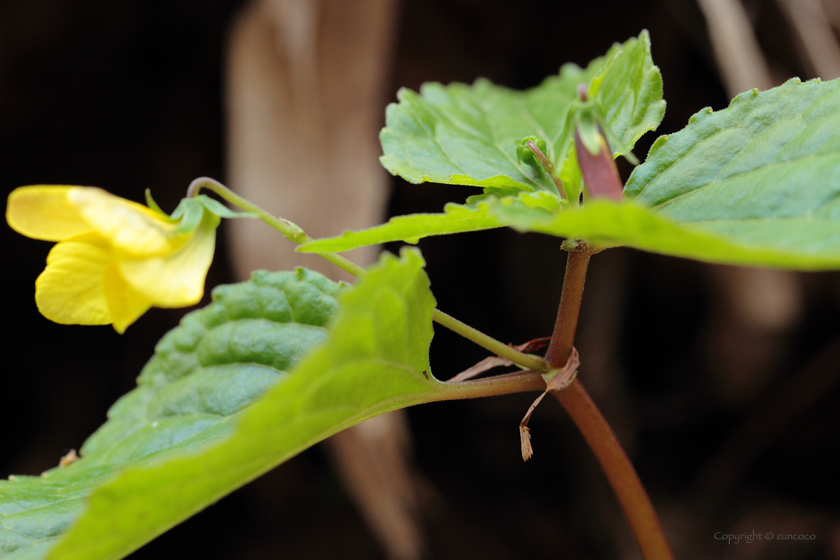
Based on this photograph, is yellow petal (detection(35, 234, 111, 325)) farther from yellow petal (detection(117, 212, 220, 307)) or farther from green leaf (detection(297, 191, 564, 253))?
green leaf (detection(297, 191, 564, 253))

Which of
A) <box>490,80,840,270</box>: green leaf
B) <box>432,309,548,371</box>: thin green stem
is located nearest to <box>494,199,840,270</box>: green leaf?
<box>490,80,840,270</box>: green leaf

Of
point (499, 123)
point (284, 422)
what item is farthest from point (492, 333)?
point (284, 422)

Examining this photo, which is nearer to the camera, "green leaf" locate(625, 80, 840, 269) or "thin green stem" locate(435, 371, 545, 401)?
"green leaf" locate(625, 80, 840, 269)

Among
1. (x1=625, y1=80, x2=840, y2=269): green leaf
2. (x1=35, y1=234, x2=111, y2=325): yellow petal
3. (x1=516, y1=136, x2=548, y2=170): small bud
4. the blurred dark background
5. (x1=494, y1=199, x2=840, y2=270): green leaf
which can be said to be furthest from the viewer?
the blurred dark background

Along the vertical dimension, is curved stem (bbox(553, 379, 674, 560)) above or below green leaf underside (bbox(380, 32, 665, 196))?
below

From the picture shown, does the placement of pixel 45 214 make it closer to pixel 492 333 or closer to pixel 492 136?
pixel 492 136

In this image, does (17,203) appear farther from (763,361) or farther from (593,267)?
(763,361)

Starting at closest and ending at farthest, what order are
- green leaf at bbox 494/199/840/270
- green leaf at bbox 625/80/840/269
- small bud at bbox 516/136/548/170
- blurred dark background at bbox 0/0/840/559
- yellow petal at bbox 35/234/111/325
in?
green leaf at bbox 494/199/840/270 < green leaf at bbox 625/80/840/269 < yellow petal at bbox 35/234/111/325 < small bud at bbox 516/136/548/170 < blurred dark background at bbox 0/0/840/559

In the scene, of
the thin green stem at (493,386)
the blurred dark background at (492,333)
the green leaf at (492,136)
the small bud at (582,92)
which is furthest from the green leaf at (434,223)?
the blurred dark background at (492,333)
